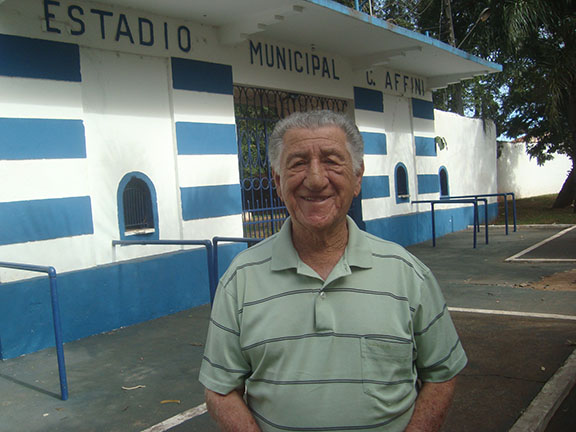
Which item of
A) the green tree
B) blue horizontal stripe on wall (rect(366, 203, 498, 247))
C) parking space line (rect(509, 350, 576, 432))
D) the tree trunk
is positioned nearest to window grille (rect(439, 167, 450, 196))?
blue horizontal stripe on wall (rect(366, 203, 498, 247))

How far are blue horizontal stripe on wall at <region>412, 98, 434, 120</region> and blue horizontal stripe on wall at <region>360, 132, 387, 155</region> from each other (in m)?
1.49

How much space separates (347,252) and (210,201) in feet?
16.7

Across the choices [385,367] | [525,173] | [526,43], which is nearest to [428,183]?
[526,43]

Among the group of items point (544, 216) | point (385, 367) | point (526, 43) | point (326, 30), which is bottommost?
point (544, 216)

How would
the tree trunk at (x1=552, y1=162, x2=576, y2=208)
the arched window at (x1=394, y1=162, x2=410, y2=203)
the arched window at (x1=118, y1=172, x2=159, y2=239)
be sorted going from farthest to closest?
the tree trunk at (x1=552, y1=162, x2=576, y2=208) < the arched window at (x1=394, y1=162, x2=410, y2=203) < the arched window at (x1=118, y1=172, x2=159, y2=239)

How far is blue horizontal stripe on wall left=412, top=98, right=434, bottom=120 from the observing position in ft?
37.5

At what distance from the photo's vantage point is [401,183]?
11.1 m

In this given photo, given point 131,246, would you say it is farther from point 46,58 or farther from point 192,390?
point 192,390

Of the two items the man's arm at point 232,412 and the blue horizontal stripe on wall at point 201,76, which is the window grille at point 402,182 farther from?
the man's arm at point 232,412

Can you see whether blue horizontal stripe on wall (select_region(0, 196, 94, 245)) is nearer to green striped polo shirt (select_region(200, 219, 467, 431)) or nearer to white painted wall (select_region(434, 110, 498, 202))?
green striped polo shirt (select_region(200, 219, 467, 431))

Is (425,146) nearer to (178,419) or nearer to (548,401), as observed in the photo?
(548,401)

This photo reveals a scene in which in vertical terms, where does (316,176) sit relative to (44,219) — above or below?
above

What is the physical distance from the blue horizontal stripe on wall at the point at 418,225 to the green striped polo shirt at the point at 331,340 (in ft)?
25.6

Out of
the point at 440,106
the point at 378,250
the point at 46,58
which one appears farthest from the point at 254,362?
the point at 440,106
